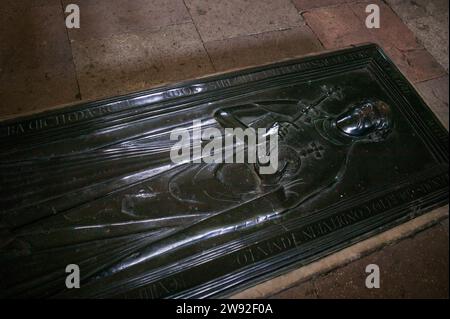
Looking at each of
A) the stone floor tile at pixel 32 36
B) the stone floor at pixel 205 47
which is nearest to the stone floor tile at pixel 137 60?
the stone floor at pixel 205 47

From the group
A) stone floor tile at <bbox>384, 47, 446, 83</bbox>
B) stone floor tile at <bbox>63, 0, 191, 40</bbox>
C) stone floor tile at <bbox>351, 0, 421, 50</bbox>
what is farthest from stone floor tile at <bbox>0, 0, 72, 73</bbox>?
stone floor tile at <bbox>384, 47, 446, 83</bbox>

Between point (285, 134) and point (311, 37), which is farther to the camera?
point (311, 37)

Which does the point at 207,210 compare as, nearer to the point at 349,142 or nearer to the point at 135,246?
the point at 135,246

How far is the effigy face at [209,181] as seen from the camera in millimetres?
1496

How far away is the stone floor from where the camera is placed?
2047 millimetres

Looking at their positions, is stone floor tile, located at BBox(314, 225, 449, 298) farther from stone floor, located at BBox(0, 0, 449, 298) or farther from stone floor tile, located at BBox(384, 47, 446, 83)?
stone floor tile, located at BBox(384, 47, 446, 83)

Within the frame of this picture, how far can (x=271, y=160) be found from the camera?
1.90 metres

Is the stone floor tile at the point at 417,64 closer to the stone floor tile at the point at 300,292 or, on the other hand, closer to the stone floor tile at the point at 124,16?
the stone floor tile at the point at 124,16

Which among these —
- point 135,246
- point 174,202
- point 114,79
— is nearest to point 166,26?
point 114,79

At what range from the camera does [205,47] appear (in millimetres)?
2590

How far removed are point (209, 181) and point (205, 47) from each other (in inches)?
51.5

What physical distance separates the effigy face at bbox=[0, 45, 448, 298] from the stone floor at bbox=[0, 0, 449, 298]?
35 cm

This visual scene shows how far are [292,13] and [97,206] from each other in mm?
2461

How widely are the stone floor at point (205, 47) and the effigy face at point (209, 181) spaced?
1.14 ft
